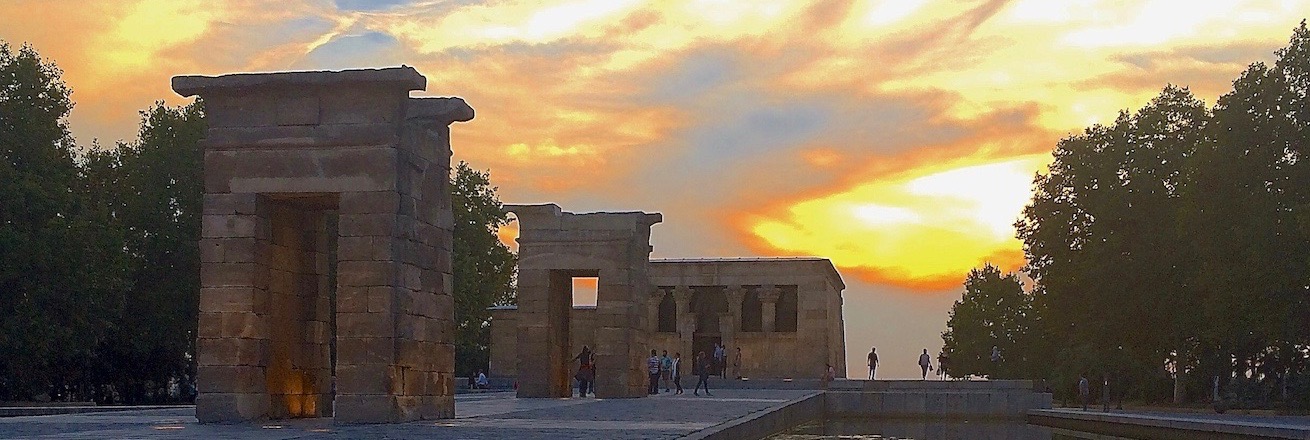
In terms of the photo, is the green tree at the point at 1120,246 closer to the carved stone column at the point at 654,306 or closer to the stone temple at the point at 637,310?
the stone temple at the point at 637,310

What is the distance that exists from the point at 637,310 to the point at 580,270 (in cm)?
188

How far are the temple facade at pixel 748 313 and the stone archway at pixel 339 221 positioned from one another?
129 feet

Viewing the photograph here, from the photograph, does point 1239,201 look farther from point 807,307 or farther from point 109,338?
point 109,338

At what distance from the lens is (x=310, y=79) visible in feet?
66.2

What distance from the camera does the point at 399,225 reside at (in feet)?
66.6

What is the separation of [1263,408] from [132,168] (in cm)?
3640

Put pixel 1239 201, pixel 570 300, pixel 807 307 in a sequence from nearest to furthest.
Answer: pixel 1239 201 < pixel 570 300 < pixel 807 307

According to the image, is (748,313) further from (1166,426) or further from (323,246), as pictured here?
(323,246)

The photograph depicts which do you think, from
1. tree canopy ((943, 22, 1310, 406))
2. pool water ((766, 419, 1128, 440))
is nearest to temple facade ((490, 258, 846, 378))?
tree canopy ((943, 22, 1310, 406))

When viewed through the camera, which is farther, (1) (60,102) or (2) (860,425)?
(1) (60,102)

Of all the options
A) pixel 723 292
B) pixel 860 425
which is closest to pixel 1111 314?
pixel 860 425

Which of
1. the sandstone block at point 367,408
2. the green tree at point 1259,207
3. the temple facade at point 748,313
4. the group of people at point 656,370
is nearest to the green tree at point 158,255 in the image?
the group of people at point 656,370

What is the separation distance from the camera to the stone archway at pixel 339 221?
792 inches

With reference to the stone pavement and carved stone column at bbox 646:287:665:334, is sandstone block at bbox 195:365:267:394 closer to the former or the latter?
the stone pavement
